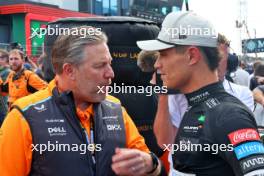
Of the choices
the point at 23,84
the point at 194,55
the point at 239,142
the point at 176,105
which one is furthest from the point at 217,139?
the point at 23,84

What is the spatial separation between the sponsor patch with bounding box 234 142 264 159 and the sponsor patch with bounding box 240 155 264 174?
0.07ft

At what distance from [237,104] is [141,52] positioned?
125 cm

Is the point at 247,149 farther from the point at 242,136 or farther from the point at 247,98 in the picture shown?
the point at 247,98

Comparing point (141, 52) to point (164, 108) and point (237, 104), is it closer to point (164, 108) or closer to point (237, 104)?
point (164, 108)

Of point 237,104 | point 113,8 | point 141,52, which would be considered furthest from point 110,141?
point 113,8

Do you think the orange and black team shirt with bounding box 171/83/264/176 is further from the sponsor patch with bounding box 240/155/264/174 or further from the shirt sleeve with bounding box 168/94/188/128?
the shirt sleeve with bounding box 168/94/188/128

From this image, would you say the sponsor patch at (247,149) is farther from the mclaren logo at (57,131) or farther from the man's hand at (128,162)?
the mclaren logo at (57,131)

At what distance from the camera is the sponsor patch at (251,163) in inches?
65.6

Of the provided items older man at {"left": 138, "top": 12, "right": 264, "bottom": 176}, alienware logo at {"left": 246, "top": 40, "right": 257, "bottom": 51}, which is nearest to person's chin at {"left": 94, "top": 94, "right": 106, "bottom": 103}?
older man at {"left": 138, "top": 12, "right": 264, "bottom": 176}

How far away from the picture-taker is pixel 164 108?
2.95 m

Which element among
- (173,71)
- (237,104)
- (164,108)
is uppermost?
(173,71)

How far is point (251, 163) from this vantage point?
168 cm

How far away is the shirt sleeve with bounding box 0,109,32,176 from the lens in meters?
2.02

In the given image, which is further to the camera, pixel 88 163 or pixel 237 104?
pixel 88 163
